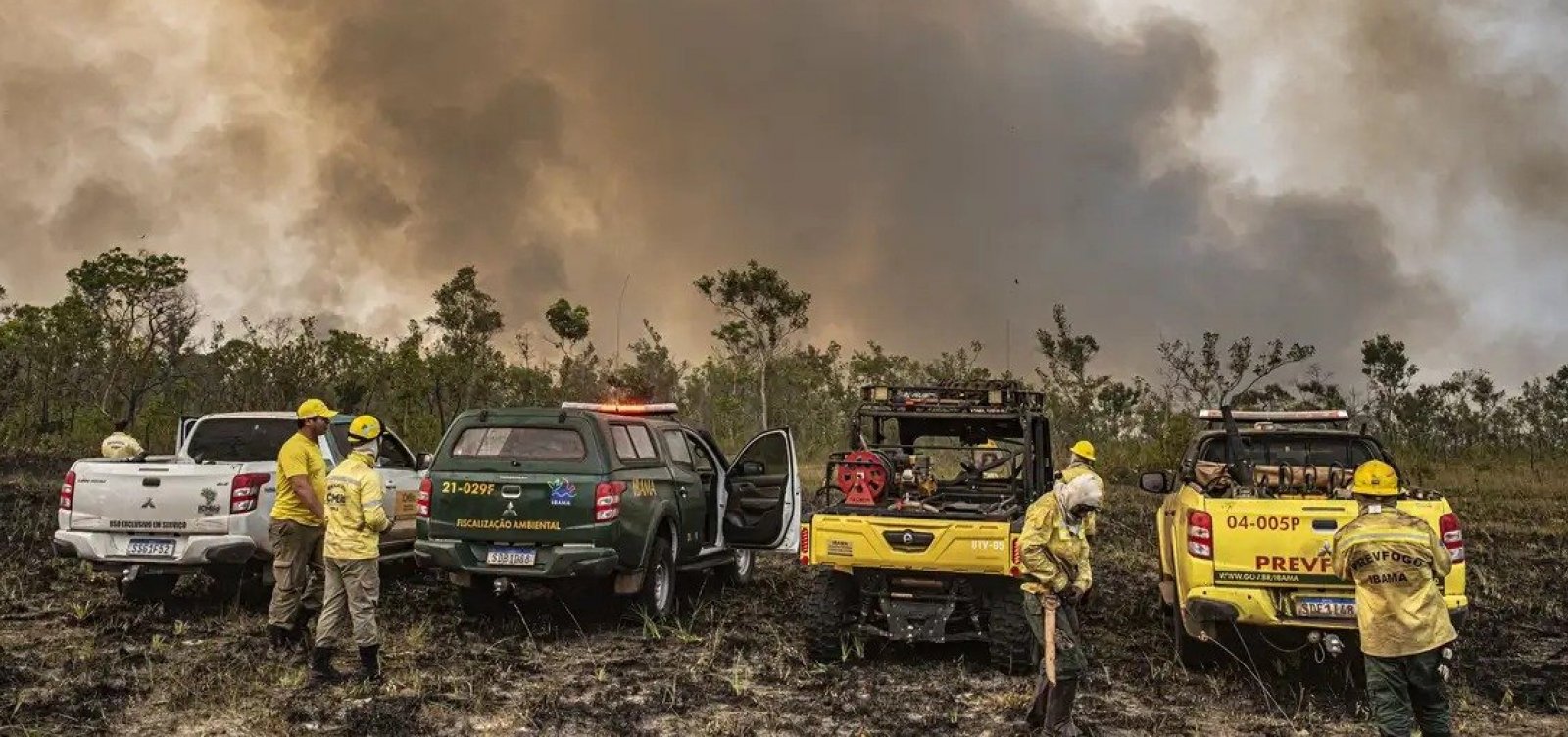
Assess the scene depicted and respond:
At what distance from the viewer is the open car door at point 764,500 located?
9906mm

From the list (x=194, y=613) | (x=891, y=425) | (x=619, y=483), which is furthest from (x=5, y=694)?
(x=891, y=425)

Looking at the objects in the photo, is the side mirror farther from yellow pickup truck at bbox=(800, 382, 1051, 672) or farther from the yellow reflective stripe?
the yellow reflective stripe

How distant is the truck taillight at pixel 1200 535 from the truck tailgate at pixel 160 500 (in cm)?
725

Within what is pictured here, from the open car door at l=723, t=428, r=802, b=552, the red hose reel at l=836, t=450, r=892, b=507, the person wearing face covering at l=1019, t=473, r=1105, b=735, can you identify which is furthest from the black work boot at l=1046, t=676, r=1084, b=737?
the open car door at l=723, t=428, r=802, b=552

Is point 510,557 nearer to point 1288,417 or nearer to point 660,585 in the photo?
point 660,585

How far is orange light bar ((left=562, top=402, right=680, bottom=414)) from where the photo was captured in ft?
29.0

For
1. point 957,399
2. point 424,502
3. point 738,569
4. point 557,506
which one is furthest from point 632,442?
point 957,399

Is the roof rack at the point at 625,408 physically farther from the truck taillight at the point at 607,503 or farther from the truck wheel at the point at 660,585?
the truck wheel at the point at 660,585

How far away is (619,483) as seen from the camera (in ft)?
27.2

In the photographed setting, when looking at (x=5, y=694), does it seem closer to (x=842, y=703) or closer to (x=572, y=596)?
(x=572, y=596)

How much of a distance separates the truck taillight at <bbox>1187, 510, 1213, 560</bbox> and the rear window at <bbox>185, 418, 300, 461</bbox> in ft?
25.5

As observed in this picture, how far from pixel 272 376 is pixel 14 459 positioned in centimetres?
758

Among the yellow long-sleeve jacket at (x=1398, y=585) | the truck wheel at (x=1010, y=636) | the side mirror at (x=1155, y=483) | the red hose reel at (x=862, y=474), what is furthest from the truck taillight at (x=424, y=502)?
the yellow long-sleeve jacket at (x=1398, y=585)

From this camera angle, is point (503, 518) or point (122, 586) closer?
point (503, 518)
